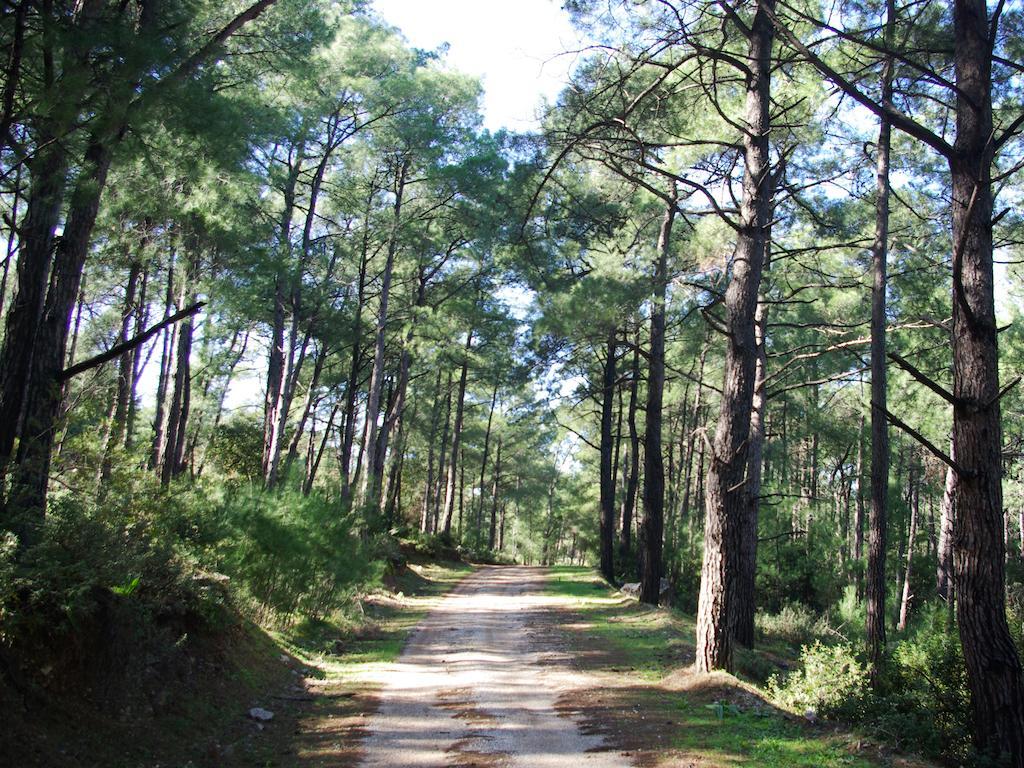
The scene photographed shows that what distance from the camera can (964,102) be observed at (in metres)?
5.62

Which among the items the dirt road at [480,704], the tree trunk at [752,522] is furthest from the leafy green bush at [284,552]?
the tree trunk at [752,522]

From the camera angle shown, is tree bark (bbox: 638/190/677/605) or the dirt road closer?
the dirt road

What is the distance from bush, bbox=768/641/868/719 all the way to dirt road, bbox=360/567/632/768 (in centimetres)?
212

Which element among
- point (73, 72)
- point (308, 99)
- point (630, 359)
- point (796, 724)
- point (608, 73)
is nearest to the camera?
point (73, 72)

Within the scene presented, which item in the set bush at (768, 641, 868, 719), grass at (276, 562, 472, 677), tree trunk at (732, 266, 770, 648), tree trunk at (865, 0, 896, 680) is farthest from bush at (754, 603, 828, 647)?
bush at (768, 641, 868, 719)

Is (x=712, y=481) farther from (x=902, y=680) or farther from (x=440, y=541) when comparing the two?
(x=440, y=541)

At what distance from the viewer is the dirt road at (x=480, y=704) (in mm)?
5445

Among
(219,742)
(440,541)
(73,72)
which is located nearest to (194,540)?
(219,742)

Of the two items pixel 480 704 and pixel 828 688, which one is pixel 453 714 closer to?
pixel 480 704

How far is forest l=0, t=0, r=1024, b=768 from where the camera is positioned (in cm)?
519

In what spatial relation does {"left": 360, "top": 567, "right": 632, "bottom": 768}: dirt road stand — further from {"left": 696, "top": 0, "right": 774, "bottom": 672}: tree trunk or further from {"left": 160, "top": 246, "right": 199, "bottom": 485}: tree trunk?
{"left": 160, "top": 246, "right": 199, "bottom": 485}: tree trunk

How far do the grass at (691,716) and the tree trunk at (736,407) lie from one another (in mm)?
563

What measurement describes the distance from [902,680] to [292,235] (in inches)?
683

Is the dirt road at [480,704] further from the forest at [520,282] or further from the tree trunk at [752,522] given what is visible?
the tree trunk at [752,522]
